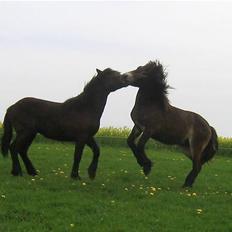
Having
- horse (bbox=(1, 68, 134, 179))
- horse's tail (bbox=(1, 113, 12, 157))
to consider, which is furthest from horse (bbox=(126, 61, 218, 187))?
horse's tail (bbox=(1, 113, 12, 157))

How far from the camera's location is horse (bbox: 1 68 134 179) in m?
11.5

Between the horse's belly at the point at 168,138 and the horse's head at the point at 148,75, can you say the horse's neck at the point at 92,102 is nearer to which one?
the horse's head at the point at 148,75

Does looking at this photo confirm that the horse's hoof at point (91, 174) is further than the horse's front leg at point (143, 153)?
Yes

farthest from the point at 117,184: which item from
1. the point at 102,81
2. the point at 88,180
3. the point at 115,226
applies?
the point at 115,226

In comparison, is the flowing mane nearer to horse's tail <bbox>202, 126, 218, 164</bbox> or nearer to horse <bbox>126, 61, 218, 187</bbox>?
horse <bbox>126, 61, 218, 187</bbox>

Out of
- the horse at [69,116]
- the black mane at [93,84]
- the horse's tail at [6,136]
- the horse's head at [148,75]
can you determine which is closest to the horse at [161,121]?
the horse's head at [148,75]

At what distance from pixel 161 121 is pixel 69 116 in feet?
6.86

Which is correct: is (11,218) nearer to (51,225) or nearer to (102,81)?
(51,225)

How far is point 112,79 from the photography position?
11.7m

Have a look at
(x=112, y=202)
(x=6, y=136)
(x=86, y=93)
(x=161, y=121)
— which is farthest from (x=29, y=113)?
(x=112, y=202)

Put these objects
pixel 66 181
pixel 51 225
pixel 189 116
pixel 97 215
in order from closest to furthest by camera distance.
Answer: pixel 51 225 < pixel 97 215 < pixel 66 181 < pixel 189 116

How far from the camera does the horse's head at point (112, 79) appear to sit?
11688mm

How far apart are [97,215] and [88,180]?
3.06 m

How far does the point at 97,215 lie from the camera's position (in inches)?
338
